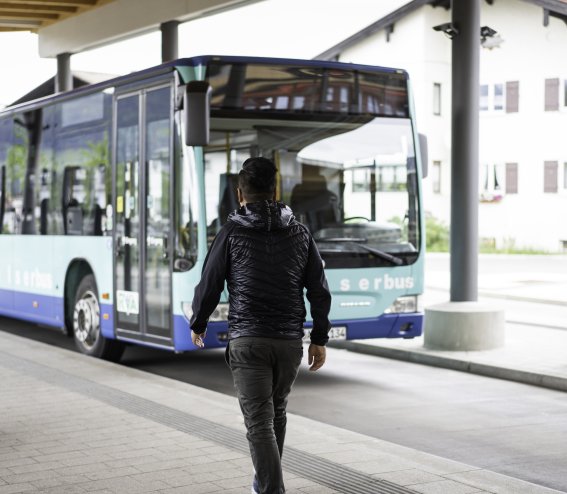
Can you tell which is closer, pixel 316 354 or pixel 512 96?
pixel 316 354

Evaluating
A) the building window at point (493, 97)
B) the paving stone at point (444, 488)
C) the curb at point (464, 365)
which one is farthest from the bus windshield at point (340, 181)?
the building window at point (493, 97)

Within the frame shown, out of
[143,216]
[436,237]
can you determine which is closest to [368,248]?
[143,216]

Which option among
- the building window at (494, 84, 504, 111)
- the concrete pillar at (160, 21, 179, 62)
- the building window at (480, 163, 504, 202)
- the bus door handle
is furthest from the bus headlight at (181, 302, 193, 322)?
the building window at (494, 84, 504, 111)

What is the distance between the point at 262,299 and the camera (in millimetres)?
5172

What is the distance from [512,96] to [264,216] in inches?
1654

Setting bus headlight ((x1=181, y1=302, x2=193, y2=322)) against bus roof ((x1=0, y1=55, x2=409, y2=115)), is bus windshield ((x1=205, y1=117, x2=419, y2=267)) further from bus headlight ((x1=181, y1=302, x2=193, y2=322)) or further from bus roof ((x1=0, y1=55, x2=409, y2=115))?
bus headlight ((x1=181, y1=302, x2=193, y2=322))

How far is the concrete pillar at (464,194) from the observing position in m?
12.3

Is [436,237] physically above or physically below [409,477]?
above

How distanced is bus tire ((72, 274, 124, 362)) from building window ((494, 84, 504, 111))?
35.8m

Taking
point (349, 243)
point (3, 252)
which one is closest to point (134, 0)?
point (3, 252)

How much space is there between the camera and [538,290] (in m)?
23.6

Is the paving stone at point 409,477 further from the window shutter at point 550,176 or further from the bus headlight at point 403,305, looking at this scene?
the window shutter at point 550,176

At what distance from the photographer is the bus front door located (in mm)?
10836

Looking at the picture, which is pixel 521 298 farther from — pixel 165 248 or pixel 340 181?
pixel 165 248
